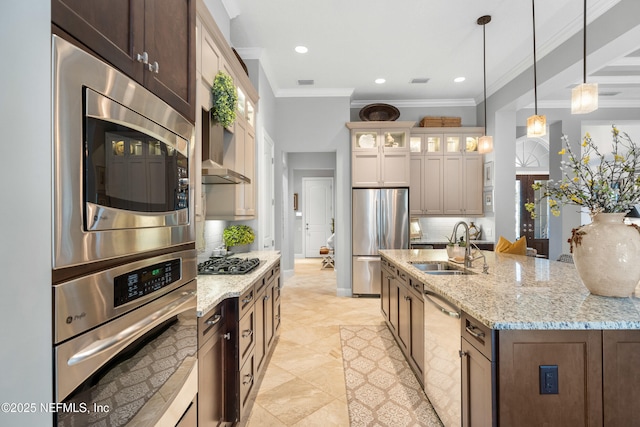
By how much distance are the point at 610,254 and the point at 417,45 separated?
325 cm

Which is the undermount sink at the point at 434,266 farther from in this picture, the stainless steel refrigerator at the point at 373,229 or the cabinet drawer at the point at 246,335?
the stainless steel refrigerator at the point at 373,229

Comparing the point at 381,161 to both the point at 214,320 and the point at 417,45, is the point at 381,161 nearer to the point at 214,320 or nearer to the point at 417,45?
the point at 417,45

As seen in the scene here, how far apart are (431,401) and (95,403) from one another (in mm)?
1986

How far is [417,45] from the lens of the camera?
3875mm

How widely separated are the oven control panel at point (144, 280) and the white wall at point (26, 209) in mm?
189

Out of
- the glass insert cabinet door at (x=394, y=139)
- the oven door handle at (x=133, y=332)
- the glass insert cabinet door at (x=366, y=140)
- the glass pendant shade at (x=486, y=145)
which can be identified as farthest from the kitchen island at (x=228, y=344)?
the glass insert cabinet door at (x=394, y=139)

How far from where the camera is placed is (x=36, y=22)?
55 cm

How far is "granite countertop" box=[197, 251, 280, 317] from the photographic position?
149 cm

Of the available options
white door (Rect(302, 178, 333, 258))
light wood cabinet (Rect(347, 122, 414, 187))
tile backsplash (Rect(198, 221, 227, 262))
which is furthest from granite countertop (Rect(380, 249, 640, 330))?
white door (Rect(302, 178, 333, 258))

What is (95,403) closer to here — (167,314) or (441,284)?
(167,314)

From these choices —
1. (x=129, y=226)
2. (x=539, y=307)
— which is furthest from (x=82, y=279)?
(x=539, y=307)

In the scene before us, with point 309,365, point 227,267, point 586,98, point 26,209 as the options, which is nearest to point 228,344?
point 227,267

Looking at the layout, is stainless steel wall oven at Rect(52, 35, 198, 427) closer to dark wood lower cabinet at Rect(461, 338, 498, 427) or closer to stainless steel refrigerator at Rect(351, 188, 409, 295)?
dark wood lower cabinet at Rect(461, 338, 498, 427)

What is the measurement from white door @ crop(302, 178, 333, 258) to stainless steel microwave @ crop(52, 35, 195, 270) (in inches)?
319
